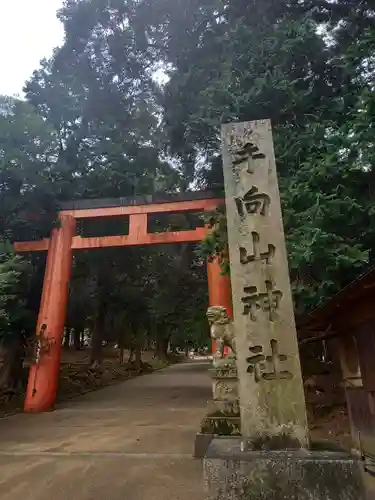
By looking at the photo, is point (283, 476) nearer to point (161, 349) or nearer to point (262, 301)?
point (262, 301)

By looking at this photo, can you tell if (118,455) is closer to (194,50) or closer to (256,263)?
(256,263)

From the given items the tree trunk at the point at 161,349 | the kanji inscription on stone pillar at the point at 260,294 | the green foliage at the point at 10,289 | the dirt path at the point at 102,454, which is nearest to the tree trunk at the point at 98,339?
the green foliage at the point at 10,289

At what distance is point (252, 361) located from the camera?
3209mm

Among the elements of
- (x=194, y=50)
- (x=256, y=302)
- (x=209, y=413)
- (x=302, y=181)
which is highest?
Answer: (x=194, y=50)

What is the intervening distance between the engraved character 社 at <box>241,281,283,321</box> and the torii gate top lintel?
8275mm

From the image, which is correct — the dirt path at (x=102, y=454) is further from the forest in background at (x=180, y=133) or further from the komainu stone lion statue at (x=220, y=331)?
the forest in background at (x=180, y=133)

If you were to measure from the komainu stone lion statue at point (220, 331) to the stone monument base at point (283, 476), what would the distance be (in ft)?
11.7

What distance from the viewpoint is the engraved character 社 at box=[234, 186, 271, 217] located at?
142 inches

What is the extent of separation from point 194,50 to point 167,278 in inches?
329

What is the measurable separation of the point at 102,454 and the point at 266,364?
13.4 feet

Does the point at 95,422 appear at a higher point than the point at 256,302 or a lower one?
lower

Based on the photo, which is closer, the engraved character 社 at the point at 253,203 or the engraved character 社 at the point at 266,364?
the engraved character 社 at the point at 266,364

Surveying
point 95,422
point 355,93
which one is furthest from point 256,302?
point 95,422

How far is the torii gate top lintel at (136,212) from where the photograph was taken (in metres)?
11.7
